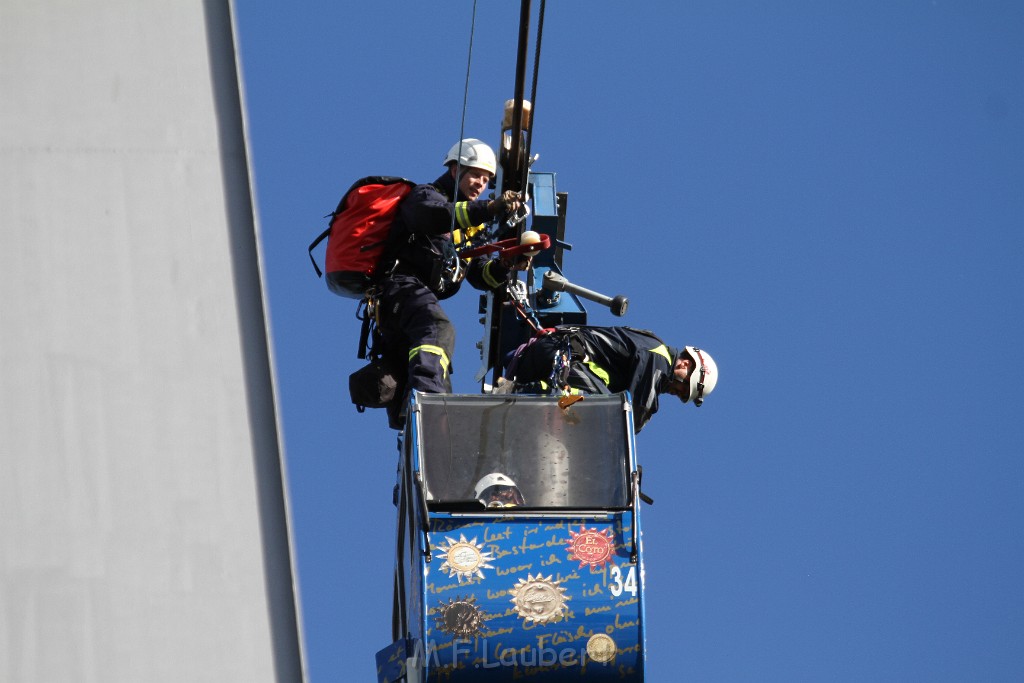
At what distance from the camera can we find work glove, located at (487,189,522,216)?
391 inches

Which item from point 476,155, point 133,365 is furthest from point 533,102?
point 133,365

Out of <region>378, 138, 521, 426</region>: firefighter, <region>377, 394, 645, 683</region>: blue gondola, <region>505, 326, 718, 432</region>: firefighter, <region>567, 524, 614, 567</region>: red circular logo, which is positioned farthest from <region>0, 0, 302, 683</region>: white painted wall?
<region>505, 326, 718, 432</region>: firefighter

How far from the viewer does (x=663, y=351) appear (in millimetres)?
10195

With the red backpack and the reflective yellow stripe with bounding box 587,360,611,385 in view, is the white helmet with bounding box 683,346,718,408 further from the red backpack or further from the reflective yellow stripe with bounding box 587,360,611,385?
the red backpack

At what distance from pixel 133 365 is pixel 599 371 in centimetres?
547

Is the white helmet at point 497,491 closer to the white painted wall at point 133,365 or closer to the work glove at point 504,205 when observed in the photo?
the work glove at point 504,205

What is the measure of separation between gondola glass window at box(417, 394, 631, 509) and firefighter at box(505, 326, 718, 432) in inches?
27.0

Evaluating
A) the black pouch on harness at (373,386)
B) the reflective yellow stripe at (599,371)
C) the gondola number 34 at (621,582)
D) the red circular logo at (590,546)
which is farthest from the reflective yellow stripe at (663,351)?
the gondola number 34 at (621,582)

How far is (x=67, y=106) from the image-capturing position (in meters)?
4.80

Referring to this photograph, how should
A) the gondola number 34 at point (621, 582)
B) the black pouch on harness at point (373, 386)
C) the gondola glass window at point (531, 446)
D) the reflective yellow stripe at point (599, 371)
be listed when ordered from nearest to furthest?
the gondola number 34 at point (621, 582), the gondola glass window at point (531, 446), the reflective yellow stripe at point (599, 371), the black pouch on harness at point (373, 386)

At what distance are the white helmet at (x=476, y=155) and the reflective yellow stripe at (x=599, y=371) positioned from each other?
1.42 metres

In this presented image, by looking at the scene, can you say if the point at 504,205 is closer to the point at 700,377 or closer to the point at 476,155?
the point at 476,155

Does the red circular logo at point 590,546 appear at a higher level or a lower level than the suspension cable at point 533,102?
lower

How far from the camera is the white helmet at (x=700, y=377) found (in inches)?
404
